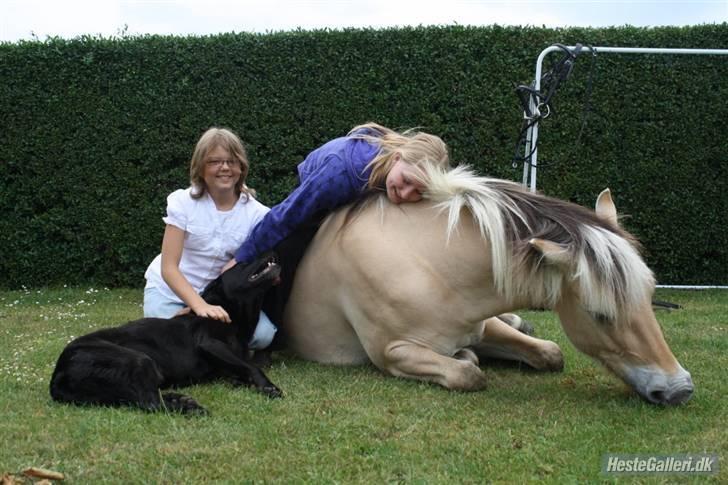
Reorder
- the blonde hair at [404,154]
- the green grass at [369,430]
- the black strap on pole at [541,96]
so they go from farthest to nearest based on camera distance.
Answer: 1. the black strap on pole at [541,96]
2. the blonde hair at [404,154]
3. the green grass at [369,430]

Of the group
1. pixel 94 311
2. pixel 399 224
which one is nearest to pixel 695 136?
pixel 399 224

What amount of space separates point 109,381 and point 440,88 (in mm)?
5786

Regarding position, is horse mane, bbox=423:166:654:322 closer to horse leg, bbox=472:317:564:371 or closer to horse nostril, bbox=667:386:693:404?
horse nostril, bbox=667:386:693:404

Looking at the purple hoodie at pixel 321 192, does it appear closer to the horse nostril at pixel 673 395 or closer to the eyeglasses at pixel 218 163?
the eyeglasses at pixel 218 163

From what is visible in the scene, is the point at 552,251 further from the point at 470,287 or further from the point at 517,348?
the point at 517,348

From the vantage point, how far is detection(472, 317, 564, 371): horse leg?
429cm

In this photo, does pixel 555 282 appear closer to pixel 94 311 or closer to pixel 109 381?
pixel 109 381

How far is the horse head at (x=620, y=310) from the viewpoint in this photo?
3.38m

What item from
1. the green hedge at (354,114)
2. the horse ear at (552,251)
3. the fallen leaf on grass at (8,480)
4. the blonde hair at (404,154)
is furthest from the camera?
the green hedge at (354,114)

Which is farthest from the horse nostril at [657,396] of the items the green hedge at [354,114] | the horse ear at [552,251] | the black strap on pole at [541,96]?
the green hedge at [354,114]

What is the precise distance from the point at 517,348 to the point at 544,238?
38.6 inches

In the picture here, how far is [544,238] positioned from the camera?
3.62 metres

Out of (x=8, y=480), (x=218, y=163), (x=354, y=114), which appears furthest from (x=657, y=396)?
(x=354, y=114)

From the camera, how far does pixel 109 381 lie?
3.48m
